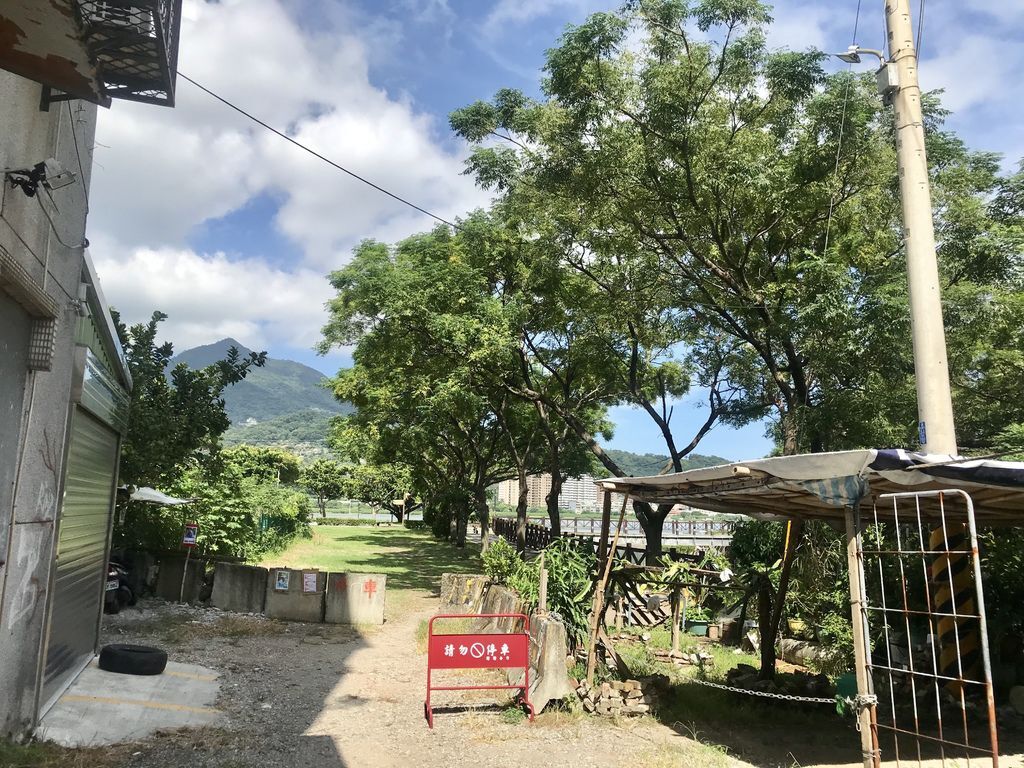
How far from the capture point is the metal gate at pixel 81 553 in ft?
23.7

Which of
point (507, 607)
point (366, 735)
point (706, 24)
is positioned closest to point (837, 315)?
point (706, 24)

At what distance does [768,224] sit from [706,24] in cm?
375

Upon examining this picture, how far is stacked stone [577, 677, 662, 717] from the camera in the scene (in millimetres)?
8141

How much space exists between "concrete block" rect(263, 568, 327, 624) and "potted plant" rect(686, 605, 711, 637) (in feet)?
23.0

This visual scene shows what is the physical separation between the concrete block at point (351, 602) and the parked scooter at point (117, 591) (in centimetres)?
356

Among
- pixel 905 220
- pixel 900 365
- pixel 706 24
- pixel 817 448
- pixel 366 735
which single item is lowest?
pixel 366 735

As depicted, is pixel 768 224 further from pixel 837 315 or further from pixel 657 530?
pixel 657 530

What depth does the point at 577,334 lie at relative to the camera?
1977 centimetres

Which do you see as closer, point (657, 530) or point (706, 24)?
point (706, 24)

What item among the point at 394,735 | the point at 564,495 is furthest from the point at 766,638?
the point at 564,495

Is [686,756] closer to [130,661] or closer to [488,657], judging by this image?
[488,657]

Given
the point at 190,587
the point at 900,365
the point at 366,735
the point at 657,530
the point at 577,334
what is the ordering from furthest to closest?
the point at 577,334 → the point at 657,530 → the point at 190,587 → the point at 900,365 → the point at 366,735

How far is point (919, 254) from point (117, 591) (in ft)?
44.0

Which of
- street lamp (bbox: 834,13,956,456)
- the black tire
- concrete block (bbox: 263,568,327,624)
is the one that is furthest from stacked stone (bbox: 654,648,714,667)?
the black tire
